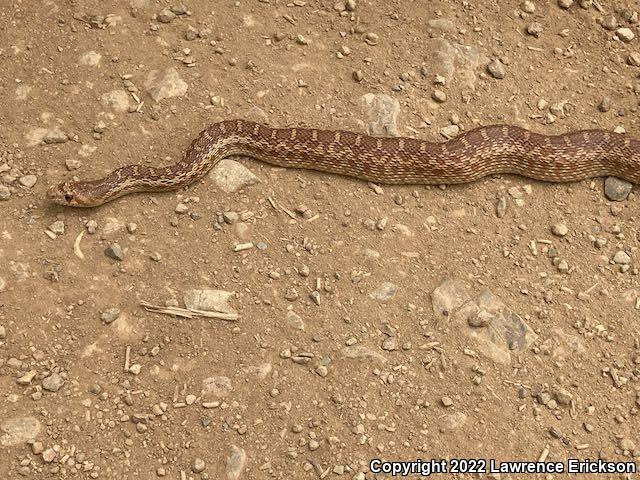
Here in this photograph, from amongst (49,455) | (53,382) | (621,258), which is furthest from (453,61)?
(49,455)

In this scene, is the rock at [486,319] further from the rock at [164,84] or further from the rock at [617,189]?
the rock at [164,84]

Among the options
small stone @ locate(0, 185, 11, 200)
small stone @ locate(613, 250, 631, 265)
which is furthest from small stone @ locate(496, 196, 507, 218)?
small stone @ locate(0, 185, 11, 200)

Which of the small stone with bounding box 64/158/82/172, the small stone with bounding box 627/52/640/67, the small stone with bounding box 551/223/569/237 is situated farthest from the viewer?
the small stone with bounding box 627/52/640/67

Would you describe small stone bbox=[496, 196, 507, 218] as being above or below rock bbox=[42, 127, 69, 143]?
above

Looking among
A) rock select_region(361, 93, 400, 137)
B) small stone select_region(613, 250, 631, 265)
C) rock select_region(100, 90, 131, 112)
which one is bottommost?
rock select_region(100, 90, 131, 112)

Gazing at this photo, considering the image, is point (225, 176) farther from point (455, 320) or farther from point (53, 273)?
point (455, 320)

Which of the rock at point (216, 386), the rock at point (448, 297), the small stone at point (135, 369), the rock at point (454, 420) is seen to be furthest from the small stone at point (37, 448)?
the rock at point (448, 297)

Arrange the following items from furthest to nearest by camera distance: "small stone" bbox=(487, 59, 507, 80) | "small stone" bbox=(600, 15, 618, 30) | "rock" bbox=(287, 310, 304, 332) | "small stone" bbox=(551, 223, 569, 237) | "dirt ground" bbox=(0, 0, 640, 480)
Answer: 1. "small stone" bbox=(600, 15, 618, 30)
2. "small stone" bbox=(487, 59, 507, 80)
3. "small stone" bbox=(551, 223, 569, 237)
4. "rock" bbox=(287, 310, 304, 332)
5. "dirt ground" bbox=(0, 0, 640, 480)

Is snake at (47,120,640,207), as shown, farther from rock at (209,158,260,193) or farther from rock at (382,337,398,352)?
rock at (382,337,398,352)
